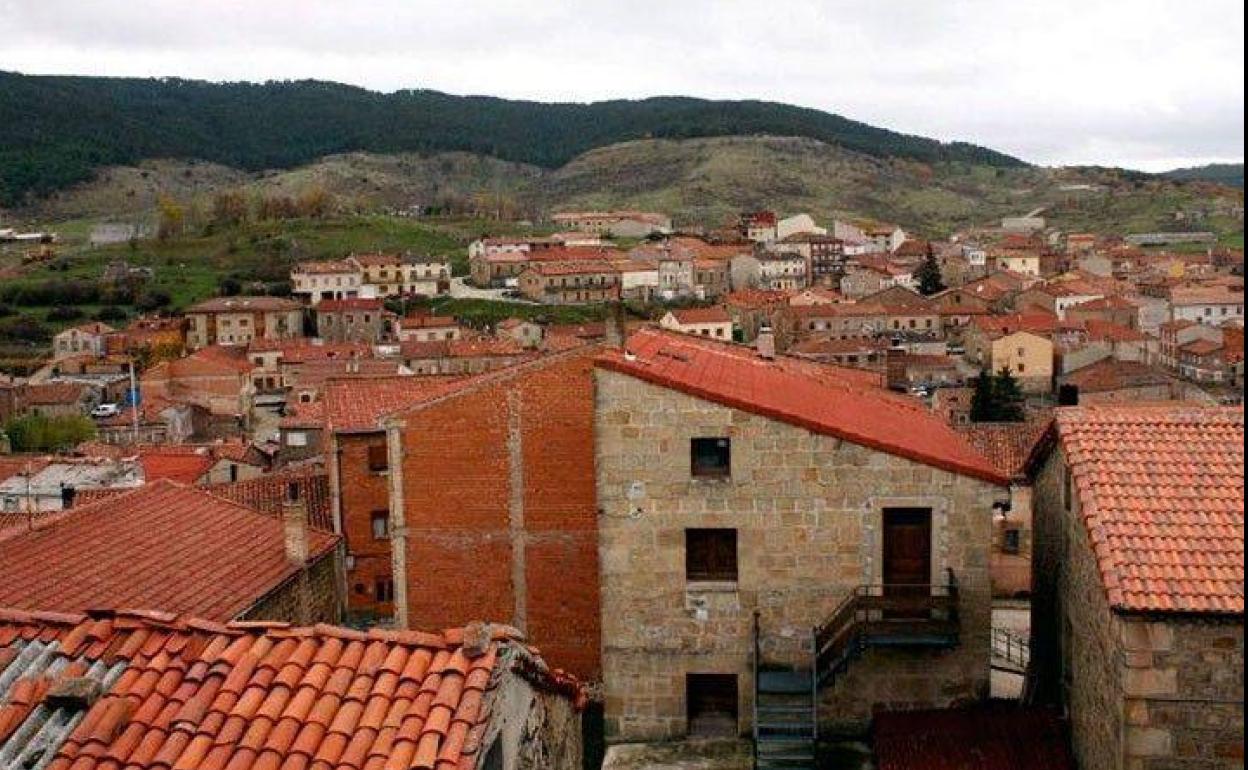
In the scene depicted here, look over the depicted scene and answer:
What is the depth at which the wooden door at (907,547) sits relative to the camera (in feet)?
53.5

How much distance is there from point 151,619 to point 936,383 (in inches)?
3278

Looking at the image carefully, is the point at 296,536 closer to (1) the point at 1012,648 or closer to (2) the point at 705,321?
(1) the point at 1012,648

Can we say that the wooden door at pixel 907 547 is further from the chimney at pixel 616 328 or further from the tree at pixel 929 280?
the tree at pixel 929 280

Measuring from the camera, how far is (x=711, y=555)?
54.6 ft

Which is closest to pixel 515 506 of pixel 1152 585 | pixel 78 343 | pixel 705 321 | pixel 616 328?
pixel 616 328

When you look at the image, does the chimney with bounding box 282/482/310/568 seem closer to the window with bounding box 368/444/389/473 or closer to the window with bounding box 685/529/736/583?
the window with bounding box 685/529/736/583

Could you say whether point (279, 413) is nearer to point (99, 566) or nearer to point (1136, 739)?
point (99, 566)

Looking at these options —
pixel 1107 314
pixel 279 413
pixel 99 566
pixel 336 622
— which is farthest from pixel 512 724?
pixel 1107 314

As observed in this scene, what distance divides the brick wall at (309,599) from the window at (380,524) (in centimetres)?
769

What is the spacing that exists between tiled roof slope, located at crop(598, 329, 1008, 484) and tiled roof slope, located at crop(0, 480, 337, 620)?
5.95m

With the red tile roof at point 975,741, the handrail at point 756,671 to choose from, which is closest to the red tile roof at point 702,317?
the handrail at point 756,671

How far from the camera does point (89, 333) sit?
10800 cm

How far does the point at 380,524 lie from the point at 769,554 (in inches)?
589

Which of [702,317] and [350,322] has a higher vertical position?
[702,317]
